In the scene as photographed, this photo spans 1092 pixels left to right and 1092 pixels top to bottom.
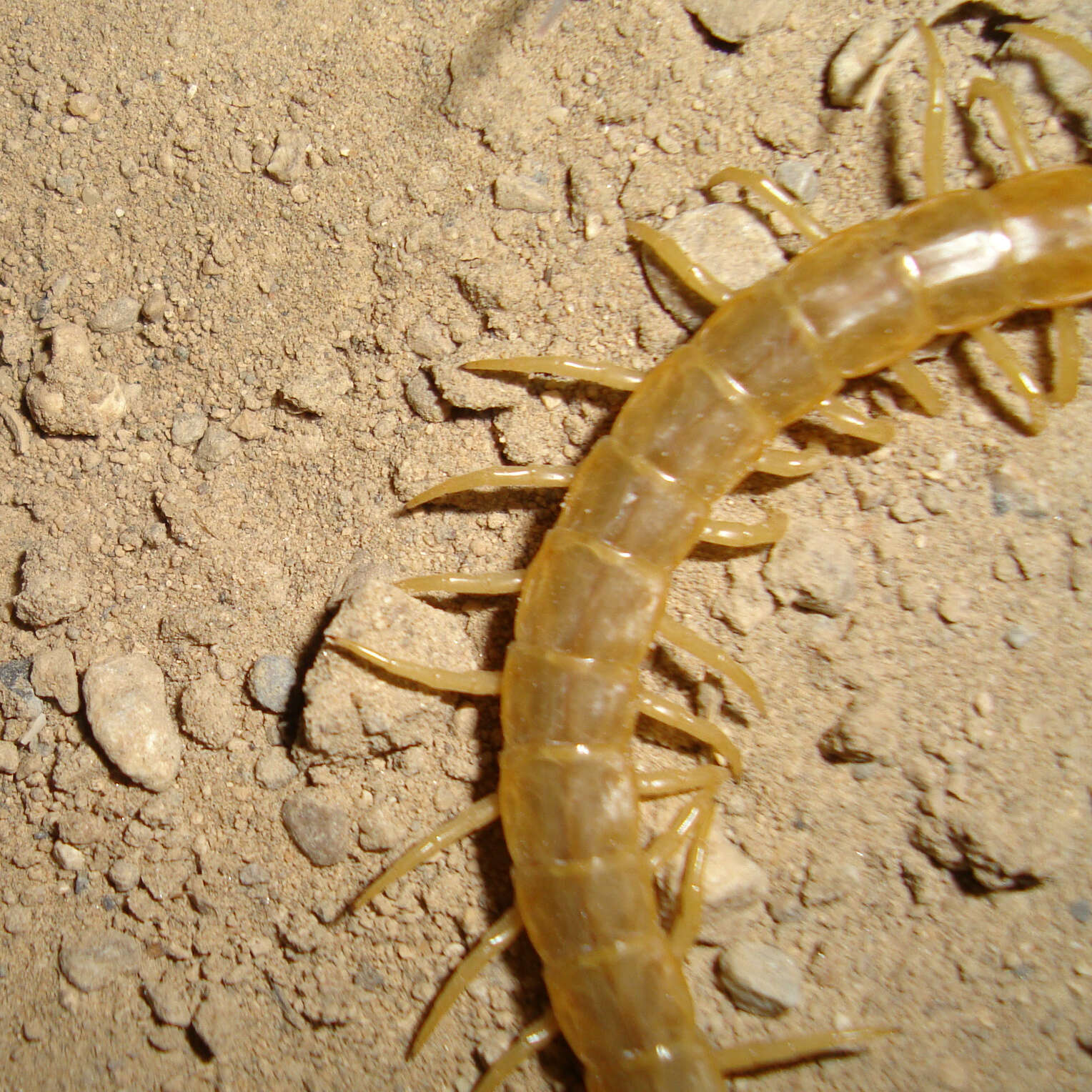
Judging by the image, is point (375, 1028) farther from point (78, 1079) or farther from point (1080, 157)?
point (1080, 157)

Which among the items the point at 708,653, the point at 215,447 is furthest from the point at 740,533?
the point at 215,447

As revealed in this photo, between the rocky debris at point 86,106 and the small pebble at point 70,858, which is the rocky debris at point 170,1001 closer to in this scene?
the small pebble at point 70,858

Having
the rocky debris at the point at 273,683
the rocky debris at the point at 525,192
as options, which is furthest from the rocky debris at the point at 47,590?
the rocky debris at the point at 525,192

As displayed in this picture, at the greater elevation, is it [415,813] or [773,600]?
[773,600]

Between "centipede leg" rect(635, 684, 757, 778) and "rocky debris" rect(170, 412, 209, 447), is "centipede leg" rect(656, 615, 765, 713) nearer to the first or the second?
"centipede leg" rect(635, 684, 757, 778)

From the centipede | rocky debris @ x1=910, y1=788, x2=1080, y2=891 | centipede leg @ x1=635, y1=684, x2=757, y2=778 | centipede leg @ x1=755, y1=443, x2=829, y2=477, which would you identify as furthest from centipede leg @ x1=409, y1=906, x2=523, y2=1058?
centipede leg @ x1=755, y1=443, x2=829, y2=477

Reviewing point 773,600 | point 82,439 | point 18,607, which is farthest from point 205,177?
point 773,600

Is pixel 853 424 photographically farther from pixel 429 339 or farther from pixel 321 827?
pixel 321 827
